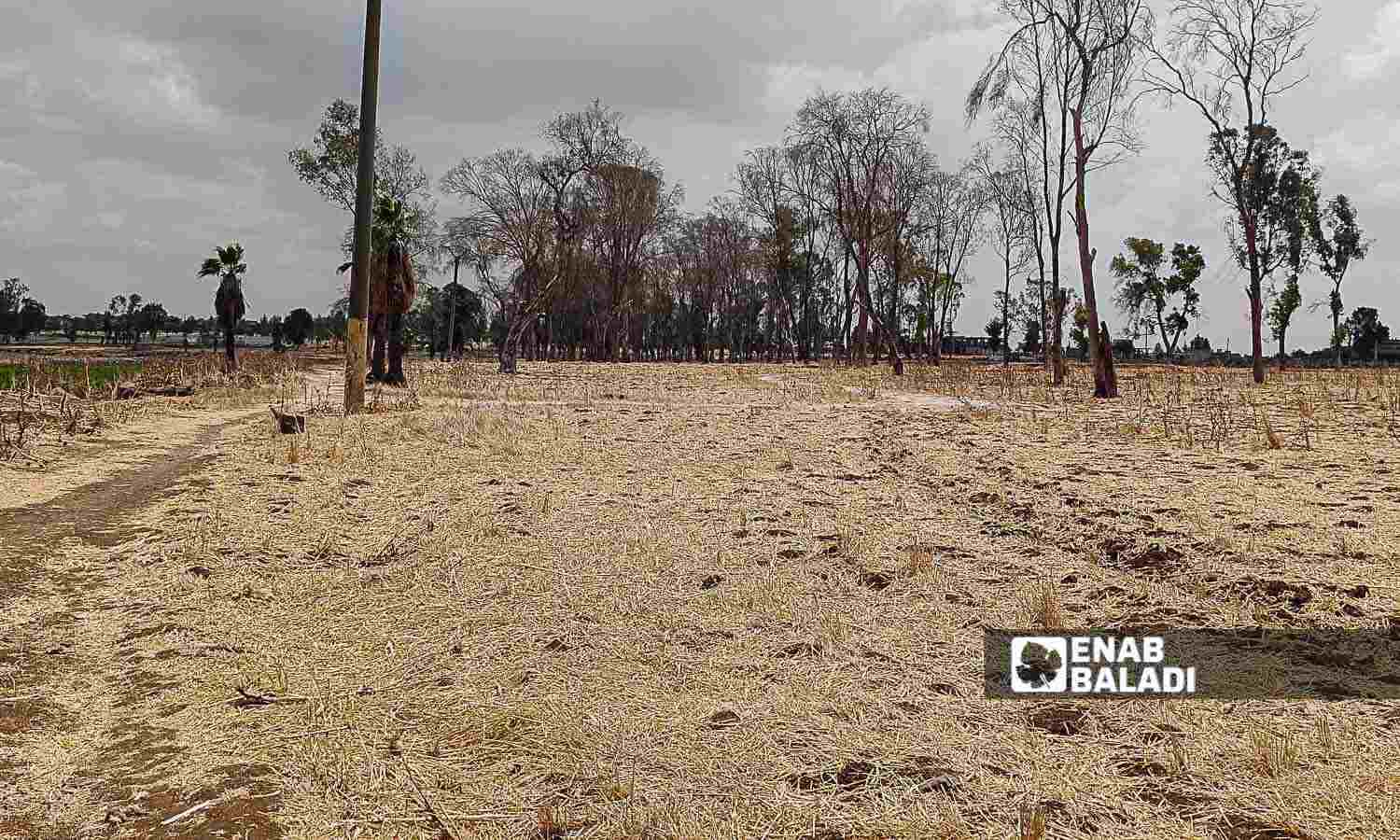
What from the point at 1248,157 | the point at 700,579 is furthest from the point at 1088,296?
the point at 700,579

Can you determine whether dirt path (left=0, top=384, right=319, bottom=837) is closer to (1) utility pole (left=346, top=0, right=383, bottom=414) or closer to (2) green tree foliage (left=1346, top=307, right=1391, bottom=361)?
(1) utility pole (left=346, top=0, right=383, bottom=414)

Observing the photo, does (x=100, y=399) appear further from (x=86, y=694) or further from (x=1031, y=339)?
(x=1031, y=339)

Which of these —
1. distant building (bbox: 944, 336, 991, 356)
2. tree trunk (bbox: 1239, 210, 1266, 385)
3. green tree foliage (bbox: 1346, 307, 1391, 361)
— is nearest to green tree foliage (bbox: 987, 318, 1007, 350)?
distant building (bbox: 944, 336, 991, 356)

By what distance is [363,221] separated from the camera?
1410 centimetres

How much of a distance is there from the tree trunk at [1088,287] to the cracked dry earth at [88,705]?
17.0 meters

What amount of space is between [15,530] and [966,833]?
23.0 feet

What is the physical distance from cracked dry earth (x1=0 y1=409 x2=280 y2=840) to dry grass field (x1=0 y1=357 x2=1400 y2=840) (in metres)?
0.02

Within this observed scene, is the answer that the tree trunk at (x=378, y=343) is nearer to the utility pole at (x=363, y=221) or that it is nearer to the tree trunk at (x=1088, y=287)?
the utility pole at (x=363, y=221)

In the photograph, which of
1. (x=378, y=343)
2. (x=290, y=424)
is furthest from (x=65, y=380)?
(x=290, y=424)

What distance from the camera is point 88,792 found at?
10.5 feet

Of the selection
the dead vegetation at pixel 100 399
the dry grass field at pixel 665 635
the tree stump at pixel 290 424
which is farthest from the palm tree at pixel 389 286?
the dry grass field at pixel 665 635

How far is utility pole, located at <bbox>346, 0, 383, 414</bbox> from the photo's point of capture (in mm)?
13789

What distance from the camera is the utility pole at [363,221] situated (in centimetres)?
1379

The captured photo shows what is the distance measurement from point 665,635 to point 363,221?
11.6 m
